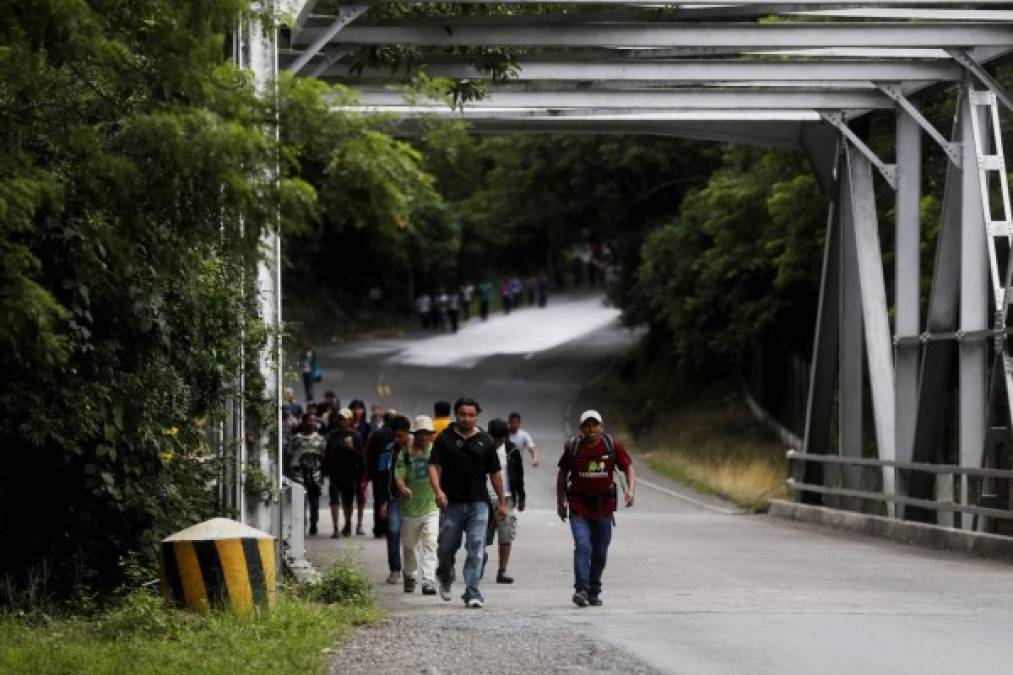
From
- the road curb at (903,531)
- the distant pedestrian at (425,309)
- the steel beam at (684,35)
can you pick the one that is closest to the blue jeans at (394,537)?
the steel beam at (684,35)

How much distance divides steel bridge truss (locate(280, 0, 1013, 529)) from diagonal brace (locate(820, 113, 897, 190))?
0.12 feet

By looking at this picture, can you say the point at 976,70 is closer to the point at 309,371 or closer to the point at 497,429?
the point at 497,429

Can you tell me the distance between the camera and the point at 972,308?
2103cm

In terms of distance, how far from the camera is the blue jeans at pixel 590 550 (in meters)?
15.0

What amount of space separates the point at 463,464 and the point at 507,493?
113 inches

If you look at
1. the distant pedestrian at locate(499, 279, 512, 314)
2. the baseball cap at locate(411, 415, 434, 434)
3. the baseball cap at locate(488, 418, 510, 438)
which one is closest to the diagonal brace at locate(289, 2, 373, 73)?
the baseball cap at locate(411, 415, 434, 434)

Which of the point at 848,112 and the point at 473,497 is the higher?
the point at 848,112

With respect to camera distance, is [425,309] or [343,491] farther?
[425,309]

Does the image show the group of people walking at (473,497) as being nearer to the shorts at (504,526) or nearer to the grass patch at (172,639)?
the shorts at (504,526)

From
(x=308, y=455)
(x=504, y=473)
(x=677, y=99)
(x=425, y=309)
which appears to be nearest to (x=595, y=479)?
(x=504, y=473)

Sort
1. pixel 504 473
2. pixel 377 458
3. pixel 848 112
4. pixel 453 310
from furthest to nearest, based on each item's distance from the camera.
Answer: pixel 453 310
pixel 848 112
pixel 377 458
pixel 504 473

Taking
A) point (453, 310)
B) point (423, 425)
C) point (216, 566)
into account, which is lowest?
point (216, 566)

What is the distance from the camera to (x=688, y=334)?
4559 centimetres

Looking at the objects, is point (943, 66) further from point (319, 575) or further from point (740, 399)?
point (740, 399)
